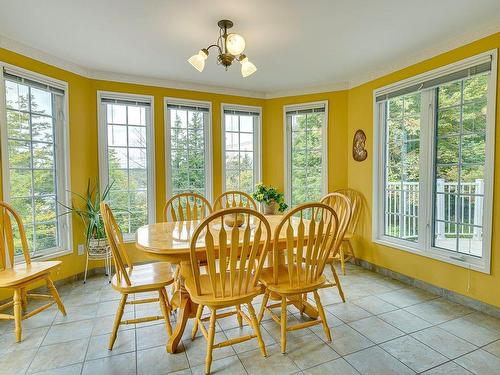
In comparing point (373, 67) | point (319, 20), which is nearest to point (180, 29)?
point (319, 20)

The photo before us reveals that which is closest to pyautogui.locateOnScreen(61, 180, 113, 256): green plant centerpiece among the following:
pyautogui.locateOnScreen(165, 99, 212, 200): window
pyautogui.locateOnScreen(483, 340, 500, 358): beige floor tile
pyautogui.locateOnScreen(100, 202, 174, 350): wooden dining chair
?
pyautogui.locateOnScreen(165, 99, 212, 200): window

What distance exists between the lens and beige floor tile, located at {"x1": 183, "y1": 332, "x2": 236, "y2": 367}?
1.86 meters

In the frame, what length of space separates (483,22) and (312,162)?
2.32 metres

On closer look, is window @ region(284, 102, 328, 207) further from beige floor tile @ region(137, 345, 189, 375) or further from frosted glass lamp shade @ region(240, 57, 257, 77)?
beige floor tile @ region(137, 345, 189, 375)

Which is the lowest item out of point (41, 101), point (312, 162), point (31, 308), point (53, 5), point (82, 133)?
point (31, 308)

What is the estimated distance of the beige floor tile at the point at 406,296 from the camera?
8.74 ft

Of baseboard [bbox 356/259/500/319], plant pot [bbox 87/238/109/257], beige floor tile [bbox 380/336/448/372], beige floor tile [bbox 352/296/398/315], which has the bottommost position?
beige floor tile [bbox 380/336/448/372]

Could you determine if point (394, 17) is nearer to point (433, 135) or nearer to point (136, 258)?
point (433, 135)

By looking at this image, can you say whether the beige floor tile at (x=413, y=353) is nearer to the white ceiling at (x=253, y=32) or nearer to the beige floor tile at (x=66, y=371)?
the beige floor tile at (x=66, y=371)

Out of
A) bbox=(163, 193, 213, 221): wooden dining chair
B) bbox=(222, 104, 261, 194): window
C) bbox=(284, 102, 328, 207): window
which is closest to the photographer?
bbox=(163, 193, 213, 221): wooden dining chair

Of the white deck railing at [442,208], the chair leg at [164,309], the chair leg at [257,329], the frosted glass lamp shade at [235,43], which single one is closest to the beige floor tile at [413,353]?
the chair leg at [257,329]

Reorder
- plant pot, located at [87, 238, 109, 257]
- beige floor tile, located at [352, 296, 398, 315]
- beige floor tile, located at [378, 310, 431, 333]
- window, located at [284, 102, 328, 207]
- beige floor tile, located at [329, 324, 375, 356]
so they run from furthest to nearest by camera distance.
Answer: window, located at [284, 102, 328, 207] < plant pot, located at [87, 238, 109, 257] < beige floor tile, located at [352, 296, 398, 315] < beige floor tile, located at [378, 310, 431, 333] < beige floor tile, located at [329, 324, 375, 356]

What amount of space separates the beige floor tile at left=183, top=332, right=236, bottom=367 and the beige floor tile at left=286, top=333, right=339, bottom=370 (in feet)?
1.36

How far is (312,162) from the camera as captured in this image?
4.18 meters
